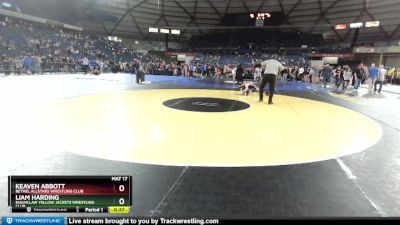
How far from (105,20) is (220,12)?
16.4 meters

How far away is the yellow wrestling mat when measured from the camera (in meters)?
3.35

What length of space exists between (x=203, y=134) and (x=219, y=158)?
3.61 feet

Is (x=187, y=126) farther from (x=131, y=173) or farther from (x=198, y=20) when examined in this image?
(x=198, y=20)

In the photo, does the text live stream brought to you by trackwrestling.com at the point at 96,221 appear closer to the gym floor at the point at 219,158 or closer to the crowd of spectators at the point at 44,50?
the gym floor at the point at 219,158

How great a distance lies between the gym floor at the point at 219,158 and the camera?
2240 mm

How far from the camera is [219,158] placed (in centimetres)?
330

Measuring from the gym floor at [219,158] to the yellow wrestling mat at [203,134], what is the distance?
2 centimetres

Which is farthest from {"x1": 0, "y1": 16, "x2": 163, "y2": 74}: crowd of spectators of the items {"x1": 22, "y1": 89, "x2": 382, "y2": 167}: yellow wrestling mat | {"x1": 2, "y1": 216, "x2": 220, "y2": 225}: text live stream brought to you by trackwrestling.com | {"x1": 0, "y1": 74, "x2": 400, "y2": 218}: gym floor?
{"x1": 2, "y1": 216, "x2": 220, "y2": 225}: text live stream brought to you by trackwrestling.com

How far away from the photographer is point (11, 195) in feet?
6.77

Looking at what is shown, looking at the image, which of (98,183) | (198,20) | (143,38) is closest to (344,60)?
(198,20)
